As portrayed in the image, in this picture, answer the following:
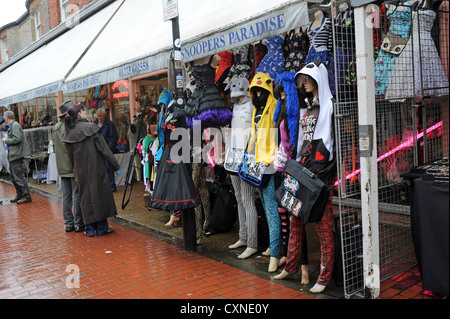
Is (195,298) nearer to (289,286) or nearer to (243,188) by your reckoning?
(289,286)

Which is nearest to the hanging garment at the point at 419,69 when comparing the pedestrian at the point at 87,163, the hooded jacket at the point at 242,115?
the hooded jacket at the point at 242,115

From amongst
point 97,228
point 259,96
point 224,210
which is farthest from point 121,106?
point 259,96

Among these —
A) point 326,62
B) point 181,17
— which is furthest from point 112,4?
point 326,62

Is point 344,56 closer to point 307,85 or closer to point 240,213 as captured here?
point 307,85

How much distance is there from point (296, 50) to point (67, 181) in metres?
4.19

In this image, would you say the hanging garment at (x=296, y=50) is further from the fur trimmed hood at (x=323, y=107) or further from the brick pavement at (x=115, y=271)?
the brick pavement at (x=115, y=271)

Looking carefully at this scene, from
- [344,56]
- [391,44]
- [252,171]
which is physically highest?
[391,44]

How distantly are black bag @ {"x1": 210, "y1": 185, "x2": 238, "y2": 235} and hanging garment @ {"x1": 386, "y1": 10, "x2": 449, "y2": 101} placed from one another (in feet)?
8.49

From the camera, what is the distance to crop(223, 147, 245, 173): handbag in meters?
4.87

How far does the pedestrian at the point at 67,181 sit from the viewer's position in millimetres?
6660

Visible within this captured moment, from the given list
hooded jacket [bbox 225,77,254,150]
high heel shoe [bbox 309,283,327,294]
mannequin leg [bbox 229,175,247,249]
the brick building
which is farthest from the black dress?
the brick building

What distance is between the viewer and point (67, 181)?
22.4ft
